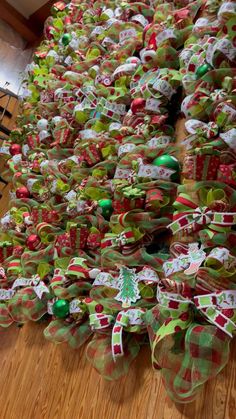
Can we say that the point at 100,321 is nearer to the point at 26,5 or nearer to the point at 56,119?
the point at 56,119

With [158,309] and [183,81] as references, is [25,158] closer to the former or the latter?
[183,81]

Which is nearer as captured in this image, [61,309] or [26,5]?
[61,309]

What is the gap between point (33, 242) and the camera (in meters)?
1.96

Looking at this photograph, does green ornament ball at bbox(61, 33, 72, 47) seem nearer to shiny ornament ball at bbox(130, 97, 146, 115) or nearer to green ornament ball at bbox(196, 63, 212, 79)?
shiny ornament ball at bbox(130, 97, 146, 115)

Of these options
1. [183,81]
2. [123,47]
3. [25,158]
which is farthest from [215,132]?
[25,158]

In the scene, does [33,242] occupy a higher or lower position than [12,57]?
lower

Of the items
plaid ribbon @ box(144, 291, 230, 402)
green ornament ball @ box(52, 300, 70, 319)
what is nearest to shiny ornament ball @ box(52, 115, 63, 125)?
green ornament ball @ box(52, 300, 70, 319)

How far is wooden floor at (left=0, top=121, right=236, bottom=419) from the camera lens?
3.80 ft

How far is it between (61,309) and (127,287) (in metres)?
0.32

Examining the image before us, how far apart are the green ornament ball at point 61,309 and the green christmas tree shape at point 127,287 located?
0.27 m

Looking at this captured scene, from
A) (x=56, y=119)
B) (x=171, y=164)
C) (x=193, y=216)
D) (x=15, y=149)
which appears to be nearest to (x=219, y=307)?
(x=193, y=216)

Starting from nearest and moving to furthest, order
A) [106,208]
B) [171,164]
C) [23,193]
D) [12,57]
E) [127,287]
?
[127,287], [171,164], [106,208], [23,193], [12,57]

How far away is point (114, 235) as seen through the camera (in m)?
1.56

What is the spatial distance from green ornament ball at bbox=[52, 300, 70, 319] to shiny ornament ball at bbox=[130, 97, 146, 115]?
84cm
